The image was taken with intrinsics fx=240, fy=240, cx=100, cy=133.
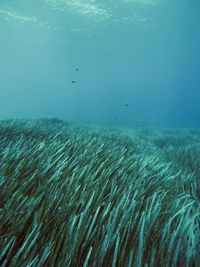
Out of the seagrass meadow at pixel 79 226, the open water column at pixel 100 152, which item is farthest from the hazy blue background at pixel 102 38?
the seagrass meadow at pixel 79 226

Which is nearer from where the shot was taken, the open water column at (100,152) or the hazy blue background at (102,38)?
the open water column at (100,152)

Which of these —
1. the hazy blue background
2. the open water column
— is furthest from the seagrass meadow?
the hazy blue background

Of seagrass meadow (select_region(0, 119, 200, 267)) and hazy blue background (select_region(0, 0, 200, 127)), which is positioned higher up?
hazy blue background (select_region(0, 0, 200, 127))

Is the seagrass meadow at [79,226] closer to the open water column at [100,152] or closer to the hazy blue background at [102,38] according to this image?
the open water column at [100,152]

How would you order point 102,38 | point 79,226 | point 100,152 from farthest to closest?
point 102,38, point 100,152, point 79,226

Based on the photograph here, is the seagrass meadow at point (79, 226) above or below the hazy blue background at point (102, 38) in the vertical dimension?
below

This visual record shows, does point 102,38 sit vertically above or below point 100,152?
above

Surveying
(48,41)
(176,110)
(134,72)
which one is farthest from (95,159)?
(176,110)

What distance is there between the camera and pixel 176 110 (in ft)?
640

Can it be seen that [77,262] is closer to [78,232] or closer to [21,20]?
[78,232]

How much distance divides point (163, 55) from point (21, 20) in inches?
2138

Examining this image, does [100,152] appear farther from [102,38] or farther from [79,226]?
[102,38]

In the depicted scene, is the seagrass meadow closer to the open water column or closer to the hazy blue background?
the open water column

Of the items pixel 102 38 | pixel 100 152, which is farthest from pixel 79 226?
pixel 102 38
